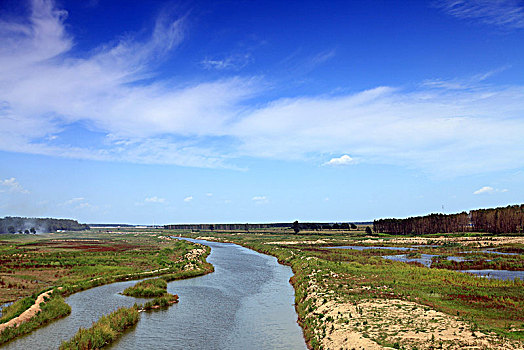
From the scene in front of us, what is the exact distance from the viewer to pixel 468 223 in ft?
464

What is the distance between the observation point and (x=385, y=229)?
185625mm

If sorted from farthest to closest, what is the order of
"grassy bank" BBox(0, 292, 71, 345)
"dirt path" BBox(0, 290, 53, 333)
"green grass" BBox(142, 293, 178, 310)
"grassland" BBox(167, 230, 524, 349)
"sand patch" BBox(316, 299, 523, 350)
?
"green grass" BBox(142, 293, 178, 310)
"dirt path" BBox(0, 290, 53, 333)
"grassy bank" BBox(0, 292, 71, 345)
"grassland" BBox(167, 230, 524, 349)
"sand patch" BBox(316, 299, 523, 350)

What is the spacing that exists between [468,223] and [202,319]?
466ft

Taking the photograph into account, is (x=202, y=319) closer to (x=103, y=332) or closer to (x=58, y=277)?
(x=103, y=332)

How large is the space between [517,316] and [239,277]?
36.8 metres

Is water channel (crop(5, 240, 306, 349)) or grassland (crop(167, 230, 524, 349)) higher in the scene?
grassland (crop(167, 230, 524, 349))

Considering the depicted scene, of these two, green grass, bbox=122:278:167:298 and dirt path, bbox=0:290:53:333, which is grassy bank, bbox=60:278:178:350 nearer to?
green grass, bbox=122:278:167:298

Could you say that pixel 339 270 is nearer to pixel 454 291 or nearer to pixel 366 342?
pixel 454 291

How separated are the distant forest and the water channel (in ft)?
327

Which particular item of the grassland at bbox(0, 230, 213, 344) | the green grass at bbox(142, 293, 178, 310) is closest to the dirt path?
the grassland at bbox(0, 230, 213, 344)

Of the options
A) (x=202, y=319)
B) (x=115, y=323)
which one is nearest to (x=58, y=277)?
(x=115, y=323)

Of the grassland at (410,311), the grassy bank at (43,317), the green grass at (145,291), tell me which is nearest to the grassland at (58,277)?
the grassy bank at (43,317)

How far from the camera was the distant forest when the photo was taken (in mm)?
111562

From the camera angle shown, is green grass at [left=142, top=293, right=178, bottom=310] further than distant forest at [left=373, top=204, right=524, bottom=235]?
No
